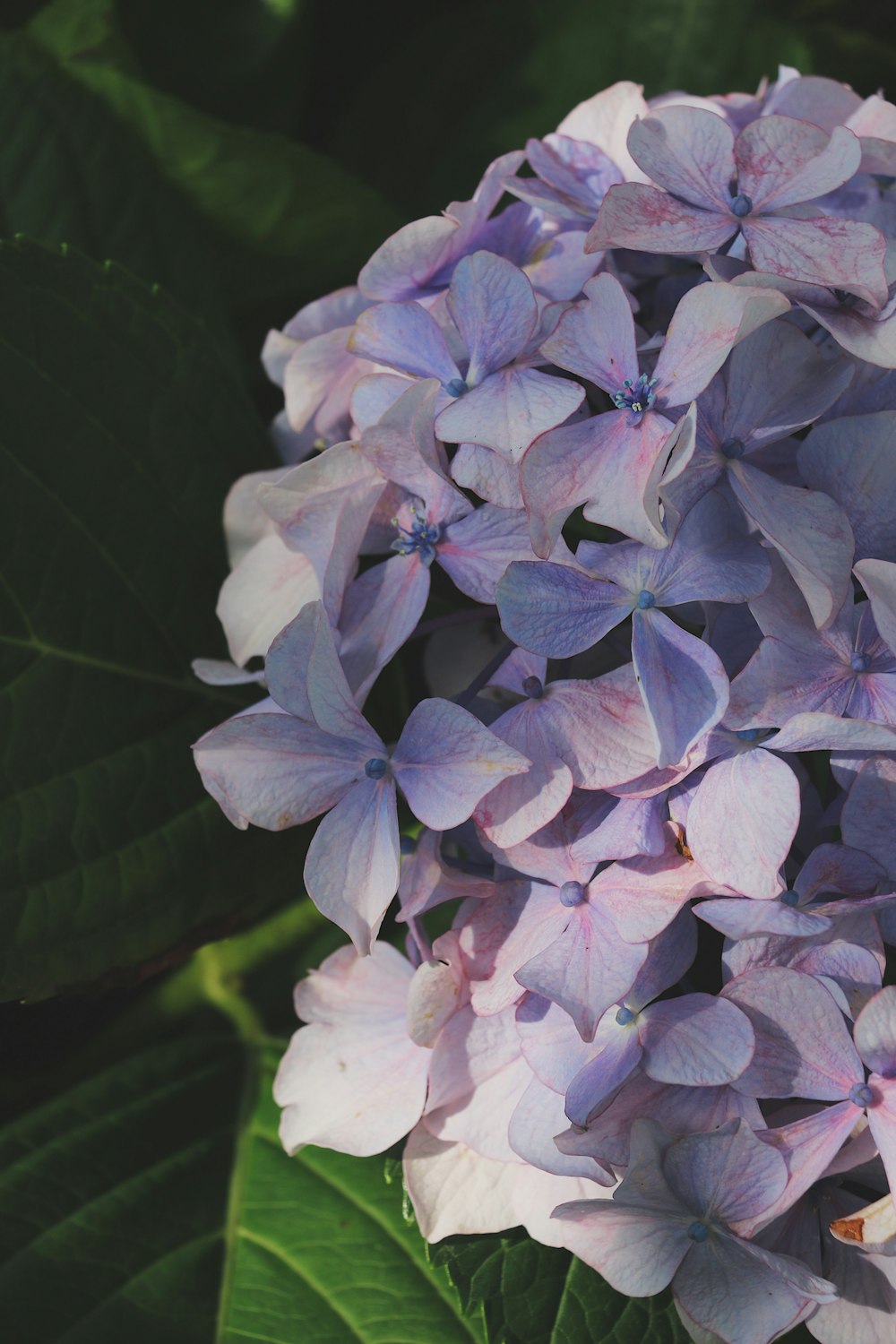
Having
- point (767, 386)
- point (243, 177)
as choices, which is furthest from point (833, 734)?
point (243, 177)

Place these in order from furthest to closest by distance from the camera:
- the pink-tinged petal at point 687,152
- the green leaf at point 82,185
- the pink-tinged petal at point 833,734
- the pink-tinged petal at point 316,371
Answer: the green leaf at point 82,185 → the pink-tinged petal at point 316,371 → the pink-tinged petal at point 687,152 → the pink-tinged petal at point 833,734

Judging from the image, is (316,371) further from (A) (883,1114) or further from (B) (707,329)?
(A) (883,1114)

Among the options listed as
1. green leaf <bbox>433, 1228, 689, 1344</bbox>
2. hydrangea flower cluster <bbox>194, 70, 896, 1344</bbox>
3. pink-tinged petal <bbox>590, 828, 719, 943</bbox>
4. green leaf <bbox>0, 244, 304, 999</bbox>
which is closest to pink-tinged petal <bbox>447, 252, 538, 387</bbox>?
hydrangea flower cluster <bbox>194, 70, 896, 1344</bbox>

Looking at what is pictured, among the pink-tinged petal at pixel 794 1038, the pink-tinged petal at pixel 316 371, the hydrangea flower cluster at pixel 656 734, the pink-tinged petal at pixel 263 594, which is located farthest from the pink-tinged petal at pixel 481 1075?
the pink-tinged petal at pixel 316 371

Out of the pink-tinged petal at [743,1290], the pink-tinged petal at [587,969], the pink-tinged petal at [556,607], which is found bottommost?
the pink-tinged petal at [743,1290]

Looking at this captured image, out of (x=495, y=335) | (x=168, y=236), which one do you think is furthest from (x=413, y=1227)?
(x=168, y=236)

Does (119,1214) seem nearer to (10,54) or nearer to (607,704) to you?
(607,704)

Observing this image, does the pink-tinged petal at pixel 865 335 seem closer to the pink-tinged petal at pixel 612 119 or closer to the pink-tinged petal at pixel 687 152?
the pink-tinged petal at pixel 687 152
